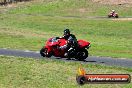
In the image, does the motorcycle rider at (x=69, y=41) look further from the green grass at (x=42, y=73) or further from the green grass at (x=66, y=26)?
the green grass at (x=66, y=26)

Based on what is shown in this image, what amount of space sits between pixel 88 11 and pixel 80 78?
238 ft

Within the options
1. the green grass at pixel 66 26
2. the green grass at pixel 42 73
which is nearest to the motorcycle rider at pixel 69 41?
the green grass at pixel 42 73

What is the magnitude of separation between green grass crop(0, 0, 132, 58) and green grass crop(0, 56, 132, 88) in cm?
842

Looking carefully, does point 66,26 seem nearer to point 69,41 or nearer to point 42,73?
point 69,41

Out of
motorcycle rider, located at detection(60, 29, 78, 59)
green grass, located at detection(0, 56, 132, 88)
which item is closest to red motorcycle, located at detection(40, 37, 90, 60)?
motorcycle rider, located at detection(60, 29, 78, 59)

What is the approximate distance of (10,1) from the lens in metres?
96.1

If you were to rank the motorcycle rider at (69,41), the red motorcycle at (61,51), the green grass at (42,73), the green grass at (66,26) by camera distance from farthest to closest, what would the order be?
the green grass at (66,26) → the red motorcycle at (61,51) → the motorcycle rider at (69,41) → the green grass at (42,73)

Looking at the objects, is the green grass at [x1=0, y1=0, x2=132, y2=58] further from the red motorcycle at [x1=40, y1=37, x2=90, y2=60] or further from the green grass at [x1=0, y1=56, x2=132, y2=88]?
the green grass at [x1=0, y1=56, x2=132, y2=88]

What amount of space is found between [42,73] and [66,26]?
38693mm

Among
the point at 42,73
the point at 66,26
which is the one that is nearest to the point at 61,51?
the point at 42,73

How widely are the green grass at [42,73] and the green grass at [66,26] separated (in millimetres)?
8416

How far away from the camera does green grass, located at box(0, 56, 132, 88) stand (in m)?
17.0

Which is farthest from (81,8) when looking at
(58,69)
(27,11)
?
(58,69)

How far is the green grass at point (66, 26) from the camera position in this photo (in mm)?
36156
